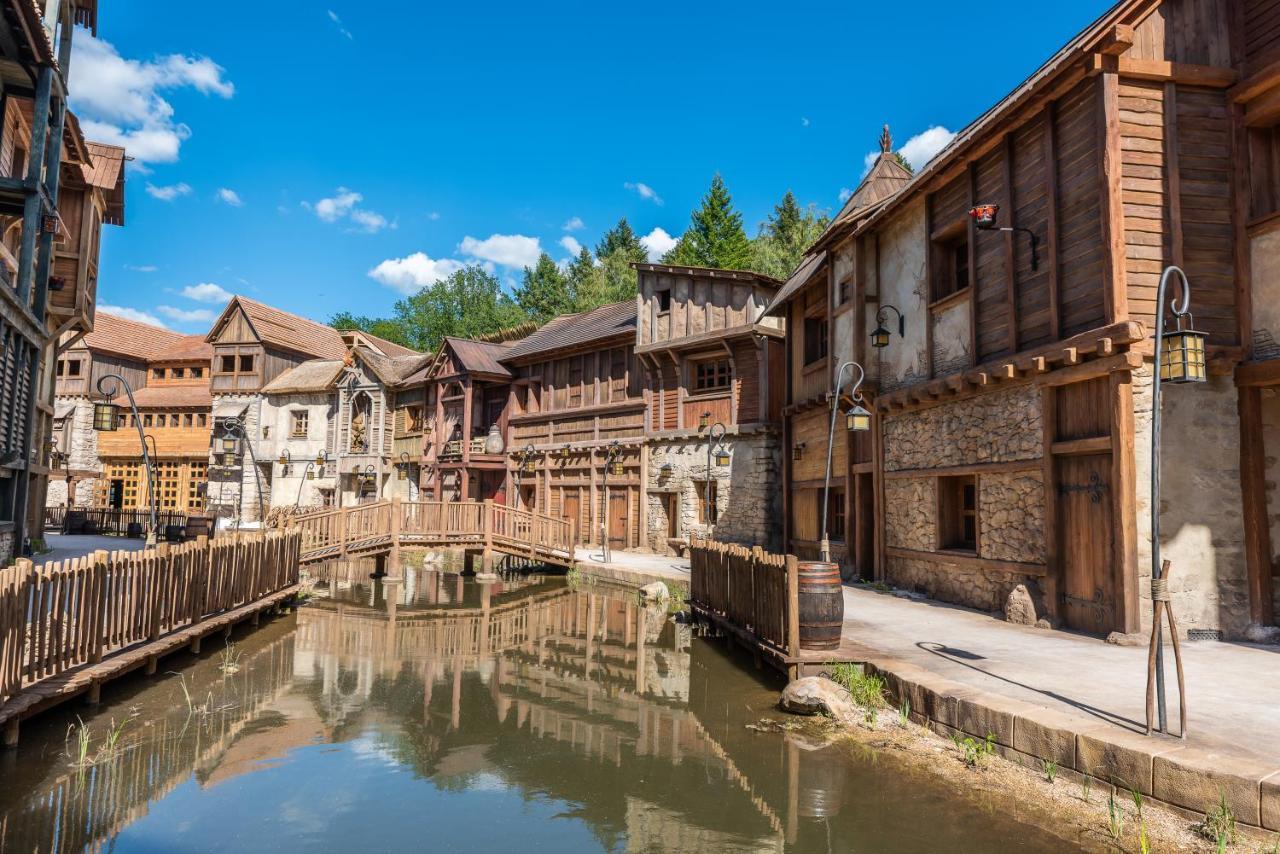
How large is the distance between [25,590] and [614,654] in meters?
6.52

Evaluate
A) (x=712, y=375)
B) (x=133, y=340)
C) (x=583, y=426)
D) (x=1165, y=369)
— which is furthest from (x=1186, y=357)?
(x=133, y=340)

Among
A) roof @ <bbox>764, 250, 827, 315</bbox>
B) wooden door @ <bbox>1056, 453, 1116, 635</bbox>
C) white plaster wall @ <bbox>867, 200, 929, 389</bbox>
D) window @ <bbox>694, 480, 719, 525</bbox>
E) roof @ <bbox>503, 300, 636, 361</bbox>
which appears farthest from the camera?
roof @ <bbox>503, 300, 636, 361</bbox>

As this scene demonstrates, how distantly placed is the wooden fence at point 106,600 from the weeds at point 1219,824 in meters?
7.45

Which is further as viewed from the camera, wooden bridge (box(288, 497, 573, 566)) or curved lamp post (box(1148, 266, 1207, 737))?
wooden bridge (box(288, 497, 573, 566))

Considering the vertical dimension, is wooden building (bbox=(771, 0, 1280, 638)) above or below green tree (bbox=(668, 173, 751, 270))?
below

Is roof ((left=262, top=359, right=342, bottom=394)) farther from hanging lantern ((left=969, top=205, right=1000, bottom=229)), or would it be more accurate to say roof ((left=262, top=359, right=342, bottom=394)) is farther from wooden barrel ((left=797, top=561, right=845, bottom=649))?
wooden barrel ((left=797, top=561, right=845, bottom=649))

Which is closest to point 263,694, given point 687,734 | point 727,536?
point 687,734

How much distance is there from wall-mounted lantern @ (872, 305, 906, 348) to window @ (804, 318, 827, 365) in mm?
3174

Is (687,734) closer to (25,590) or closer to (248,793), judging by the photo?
(248,793)

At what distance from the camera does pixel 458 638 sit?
1135 centimetres

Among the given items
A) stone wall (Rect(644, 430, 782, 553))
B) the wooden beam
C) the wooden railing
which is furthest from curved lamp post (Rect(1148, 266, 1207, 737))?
stone wall (Rect(644, 430, 782, 553))

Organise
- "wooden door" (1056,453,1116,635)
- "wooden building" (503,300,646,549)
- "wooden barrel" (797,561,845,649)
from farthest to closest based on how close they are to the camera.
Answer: "wooden building" (503,300,646,549)
"wooden door" (1056,453,1116,635)
"wooden barrel" (797,561,845,649)

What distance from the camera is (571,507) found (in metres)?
24.4

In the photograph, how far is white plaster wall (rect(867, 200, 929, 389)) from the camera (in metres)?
12.1
